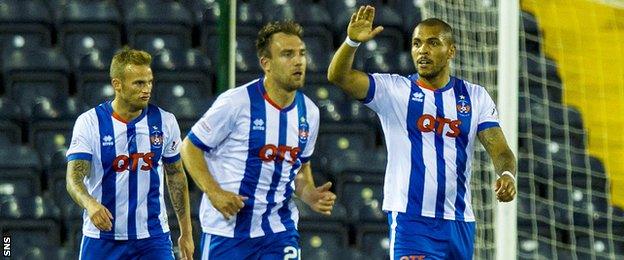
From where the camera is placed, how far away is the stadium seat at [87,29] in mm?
11883

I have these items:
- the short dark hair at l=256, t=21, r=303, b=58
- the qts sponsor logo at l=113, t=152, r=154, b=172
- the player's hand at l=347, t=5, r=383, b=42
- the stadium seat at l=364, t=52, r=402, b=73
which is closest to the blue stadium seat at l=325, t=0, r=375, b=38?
the stadium seat at l=364, t=52, r=402, b=73

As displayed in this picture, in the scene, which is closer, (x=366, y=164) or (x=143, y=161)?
(x=143, y=161)

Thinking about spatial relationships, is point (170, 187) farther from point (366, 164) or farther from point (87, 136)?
point (366, 164)

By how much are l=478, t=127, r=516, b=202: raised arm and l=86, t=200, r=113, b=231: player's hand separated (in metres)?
1.92

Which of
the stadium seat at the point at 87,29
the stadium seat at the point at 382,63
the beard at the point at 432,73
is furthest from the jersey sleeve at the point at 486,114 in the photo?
the stadium seat at the point at 87,29

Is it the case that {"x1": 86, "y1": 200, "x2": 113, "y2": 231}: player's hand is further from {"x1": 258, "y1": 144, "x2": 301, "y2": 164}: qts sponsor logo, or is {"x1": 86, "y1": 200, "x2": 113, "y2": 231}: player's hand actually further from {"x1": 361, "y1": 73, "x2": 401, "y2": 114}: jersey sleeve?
{"x1": 361, "y1": 73, "x2": 401, "y2": 114}: jersey sleeve

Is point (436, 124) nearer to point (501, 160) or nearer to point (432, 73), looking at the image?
point (432, 73)

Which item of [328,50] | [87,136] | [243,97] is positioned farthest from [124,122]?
[328,50]

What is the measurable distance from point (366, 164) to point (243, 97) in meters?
3.93

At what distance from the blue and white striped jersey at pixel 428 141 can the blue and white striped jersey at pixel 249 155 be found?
0.51 metres

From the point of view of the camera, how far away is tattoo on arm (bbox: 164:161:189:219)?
793cm

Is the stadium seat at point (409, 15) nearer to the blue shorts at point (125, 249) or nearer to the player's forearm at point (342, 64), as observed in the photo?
the blue shorts at point (125, 249)

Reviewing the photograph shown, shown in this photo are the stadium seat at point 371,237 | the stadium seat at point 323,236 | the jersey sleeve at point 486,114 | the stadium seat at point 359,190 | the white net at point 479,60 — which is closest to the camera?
the jersey sleeve at point 486,114

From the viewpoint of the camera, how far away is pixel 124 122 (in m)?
7.83
